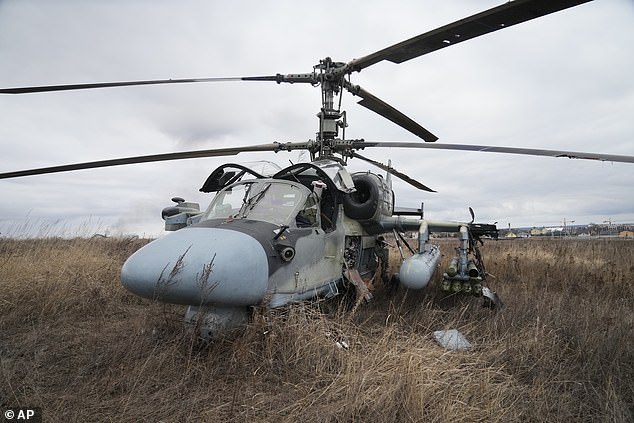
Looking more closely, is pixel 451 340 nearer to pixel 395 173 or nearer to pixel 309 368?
pixel 309 368

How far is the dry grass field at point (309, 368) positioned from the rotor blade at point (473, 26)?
3291 millimetres

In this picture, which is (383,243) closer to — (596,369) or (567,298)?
(567,298)

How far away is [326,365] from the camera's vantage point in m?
3.89

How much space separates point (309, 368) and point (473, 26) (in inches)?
150

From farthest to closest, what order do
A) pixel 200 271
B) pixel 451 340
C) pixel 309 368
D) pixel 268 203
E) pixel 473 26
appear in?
pixel 268 203, pixel 451 340, pixel 473 26, pixel 309 368, pixel 200 271

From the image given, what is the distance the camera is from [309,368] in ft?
12.8

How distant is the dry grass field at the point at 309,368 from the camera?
3.14 metres

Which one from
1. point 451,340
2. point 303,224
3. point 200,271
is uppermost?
point 303,224

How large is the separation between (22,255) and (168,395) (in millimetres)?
7668

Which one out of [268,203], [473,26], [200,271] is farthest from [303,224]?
[473,26]

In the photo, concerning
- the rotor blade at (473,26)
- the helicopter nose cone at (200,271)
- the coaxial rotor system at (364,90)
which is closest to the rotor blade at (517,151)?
the coaxial rotor system at (364,90)

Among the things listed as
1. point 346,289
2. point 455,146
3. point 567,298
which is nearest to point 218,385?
point 346,289

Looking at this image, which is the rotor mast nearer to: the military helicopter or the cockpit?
the military helicopter

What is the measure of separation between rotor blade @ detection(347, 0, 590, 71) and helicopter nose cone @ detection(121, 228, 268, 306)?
9.81ft
